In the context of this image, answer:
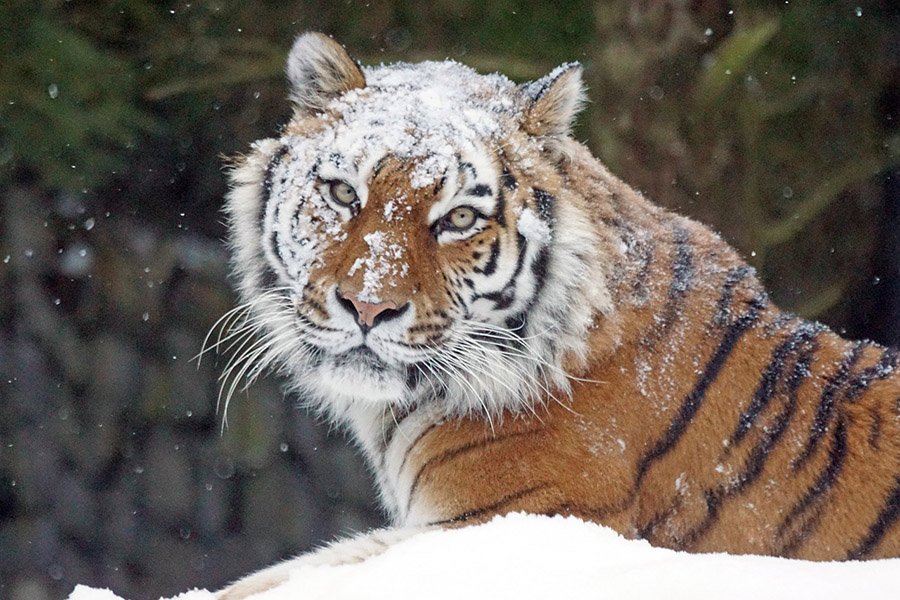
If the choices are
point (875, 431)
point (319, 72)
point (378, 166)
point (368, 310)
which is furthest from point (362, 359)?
point (875, 431)

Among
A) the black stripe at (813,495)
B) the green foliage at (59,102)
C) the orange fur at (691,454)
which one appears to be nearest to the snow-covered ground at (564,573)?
the orange fur at (691,454)

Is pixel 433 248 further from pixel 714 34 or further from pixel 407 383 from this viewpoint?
pixel 714 34

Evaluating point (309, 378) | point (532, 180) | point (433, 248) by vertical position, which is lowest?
point (309, 378)

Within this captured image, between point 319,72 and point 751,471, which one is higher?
point 319,72

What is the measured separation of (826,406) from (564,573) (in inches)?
42.3

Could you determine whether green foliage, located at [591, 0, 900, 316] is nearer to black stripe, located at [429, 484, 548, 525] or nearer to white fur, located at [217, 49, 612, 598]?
white fur, located at [217, 49, 612, 598]

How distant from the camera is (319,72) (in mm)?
2863

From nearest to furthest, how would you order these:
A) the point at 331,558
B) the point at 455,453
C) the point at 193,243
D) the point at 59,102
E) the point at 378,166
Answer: the point at 331,558, the point at 378,166, the point at 455,453, the point at 59,102, the point at 193,243

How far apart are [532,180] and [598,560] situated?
109 centimetres

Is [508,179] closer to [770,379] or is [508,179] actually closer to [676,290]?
[676,290]

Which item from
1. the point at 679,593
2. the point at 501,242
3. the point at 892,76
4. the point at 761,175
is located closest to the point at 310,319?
the point at 501,242

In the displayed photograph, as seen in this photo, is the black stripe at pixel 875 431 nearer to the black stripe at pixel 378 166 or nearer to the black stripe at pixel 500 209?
the black stripe at pixel 500 209

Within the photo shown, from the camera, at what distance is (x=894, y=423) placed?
2.61m

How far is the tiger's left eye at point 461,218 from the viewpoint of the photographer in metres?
2.65
